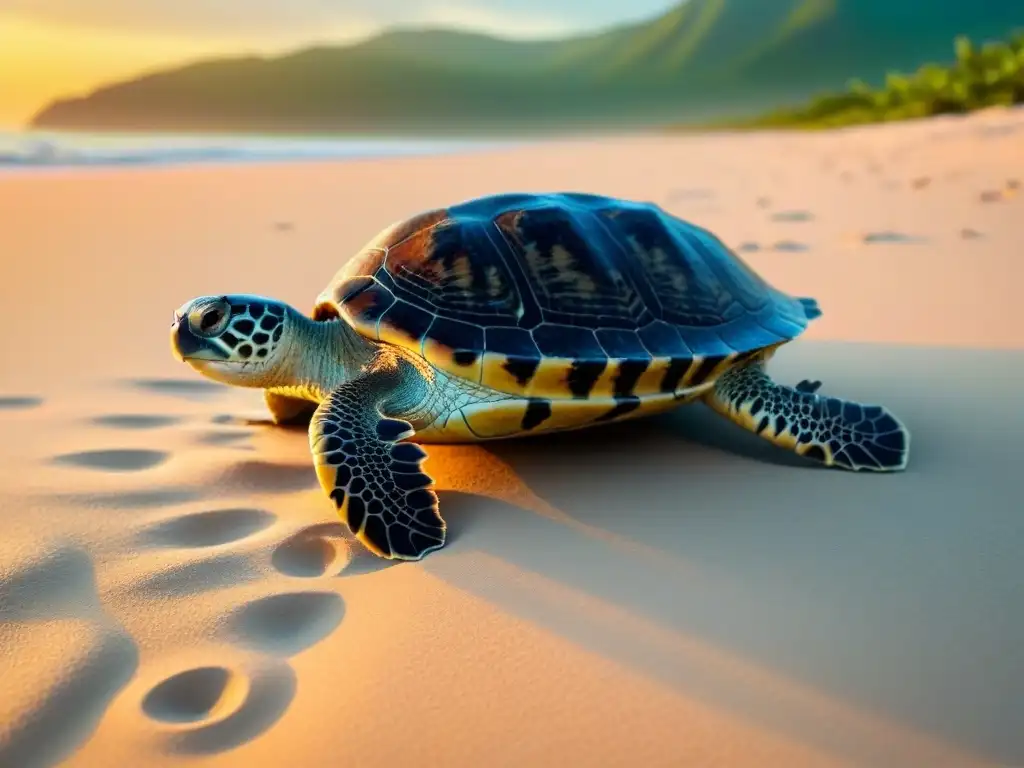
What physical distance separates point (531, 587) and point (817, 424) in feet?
4.12

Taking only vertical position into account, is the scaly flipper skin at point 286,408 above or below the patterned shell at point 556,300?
below

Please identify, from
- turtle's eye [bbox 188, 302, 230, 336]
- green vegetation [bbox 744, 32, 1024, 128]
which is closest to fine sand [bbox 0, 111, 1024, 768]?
turtle's eye [bbox 188, 302, 230, 336]

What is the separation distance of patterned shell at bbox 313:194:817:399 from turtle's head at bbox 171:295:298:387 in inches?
9.2

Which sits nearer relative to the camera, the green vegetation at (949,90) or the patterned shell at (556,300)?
the patterned shell at (556,300)

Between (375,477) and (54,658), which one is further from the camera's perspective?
(375,477)

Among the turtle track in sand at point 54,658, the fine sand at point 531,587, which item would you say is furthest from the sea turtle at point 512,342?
the turtle track in sand at point 54,658

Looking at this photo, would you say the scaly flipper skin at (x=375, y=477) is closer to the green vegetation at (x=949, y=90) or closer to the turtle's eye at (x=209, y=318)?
the turtle's eye at (x=209, y=318)

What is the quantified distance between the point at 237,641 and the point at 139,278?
4299mm

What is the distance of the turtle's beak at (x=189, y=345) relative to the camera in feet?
8.75

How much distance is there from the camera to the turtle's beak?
105 inches

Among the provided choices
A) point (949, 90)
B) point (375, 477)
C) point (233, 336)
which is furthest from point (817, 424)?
point (949, 90)

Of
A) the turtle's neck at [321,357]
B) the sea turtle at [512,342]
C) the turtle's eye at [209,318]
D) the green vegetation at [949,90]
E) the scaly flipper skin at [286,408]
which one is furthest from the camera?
the green vegetation at [949,90]

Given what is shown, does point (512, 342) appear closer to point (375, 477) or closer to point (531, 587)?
point (375, 477)

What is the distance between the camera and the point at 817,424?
2.63 m
